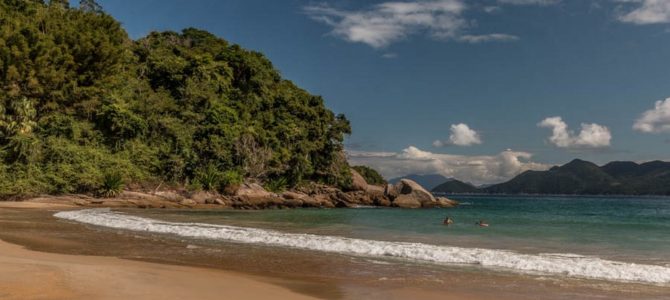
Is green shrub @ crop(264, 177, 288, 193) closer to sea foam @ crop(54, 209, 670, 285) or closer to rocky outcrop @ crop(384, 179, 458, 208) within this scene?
rocky outcrop @ crop(384, 179, 458, 208)

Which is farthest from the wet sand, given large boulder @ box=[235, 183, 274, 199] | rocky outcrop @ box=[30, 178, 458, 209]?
large boulder @ box=[235, 183, 274, 199]

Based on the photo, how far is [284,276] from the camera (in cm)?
1052

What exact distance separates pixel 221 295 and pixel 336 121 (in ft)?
180

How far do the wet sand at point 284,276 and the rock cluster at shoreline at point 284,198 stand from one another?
25.2m

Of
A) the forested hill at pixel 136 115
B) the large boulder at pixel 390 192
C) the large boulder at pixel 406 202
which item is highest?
the forested hill at pixel 136 115

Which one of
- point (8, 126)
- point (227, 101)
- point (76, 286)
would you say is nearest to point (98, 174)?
point (8, 126)

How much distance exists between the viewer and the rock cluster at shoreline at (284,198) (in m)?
39.2

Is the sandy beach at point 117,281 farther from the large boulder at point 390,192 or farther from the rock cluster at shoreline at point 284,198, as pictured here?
the large boulder at point 390,192

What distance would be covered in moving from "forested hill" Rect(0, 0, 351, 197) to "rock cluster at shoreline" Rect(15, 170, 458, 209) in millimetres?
1768

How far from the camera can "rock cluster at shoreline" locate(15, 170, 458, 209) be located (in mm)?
39250

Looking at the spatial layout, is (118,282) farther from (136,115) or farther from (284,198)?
(284,198)

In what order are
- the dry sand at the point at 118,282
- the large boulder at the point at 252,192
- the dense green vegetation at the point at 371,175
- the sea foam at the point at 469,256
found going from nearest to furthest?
the dry sand at the point at 118,282
the sea foam at the point at 469,256
the large boulder at the point at 252,192
the dense green vegetation at the point at 371,175

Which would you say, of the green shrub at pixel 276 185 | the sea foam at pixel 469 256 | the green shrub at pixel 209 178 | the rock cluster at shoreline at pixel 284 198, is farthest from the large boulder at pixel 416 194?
the sea foam at pixel 469 256

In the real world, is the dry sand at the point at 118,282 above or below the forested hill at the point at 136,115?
below
